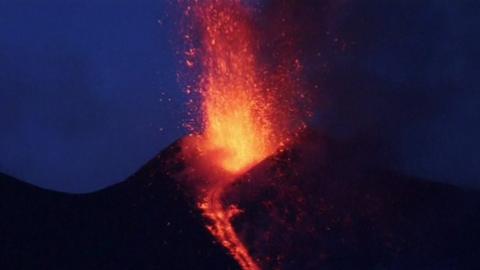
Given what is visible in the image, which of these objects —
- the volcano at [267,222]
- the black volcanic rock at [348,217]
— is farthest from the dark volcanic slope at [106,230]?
the black volcanic rock at [348,217]

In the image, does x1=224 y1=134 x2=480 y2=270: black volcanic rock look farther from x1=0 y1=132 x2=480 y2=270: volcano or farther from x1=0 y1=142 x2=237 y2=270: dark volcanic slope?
x1=0 y1=142 x2=237 y2=270: dark volcanic slope

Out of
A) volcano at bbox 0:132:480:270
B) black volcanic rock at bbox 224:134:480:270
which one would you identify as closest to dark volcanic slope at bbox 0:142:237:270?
volcano at bbox 0:132:480:270

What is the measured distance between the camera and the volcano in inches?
274

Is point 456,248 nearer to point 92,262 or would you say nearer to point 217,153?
point 92,262

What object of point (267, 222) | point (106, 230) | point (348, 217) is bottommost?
point (348, 217)

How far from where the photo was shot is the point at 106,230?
7.68 m

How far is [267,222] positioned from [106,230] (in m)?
1.86

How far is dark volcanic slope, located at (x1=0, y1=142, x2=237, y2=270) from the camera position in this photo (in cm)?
699

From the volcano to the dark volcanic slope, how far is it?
0.01 m

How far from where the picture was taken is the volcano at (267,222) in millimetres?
6957

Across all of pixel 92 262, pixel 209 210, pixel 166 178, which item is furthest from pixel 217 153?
pixel 92 262

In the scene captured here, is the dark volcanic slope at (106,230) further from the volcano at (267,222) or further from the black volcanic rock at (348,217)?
the black volcanic rock at (348,217)

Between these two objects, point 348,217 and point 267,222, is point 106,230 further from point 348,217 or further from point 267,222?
point 348,217

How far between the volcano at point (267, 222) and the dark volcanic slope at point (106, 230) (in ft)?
0.04
